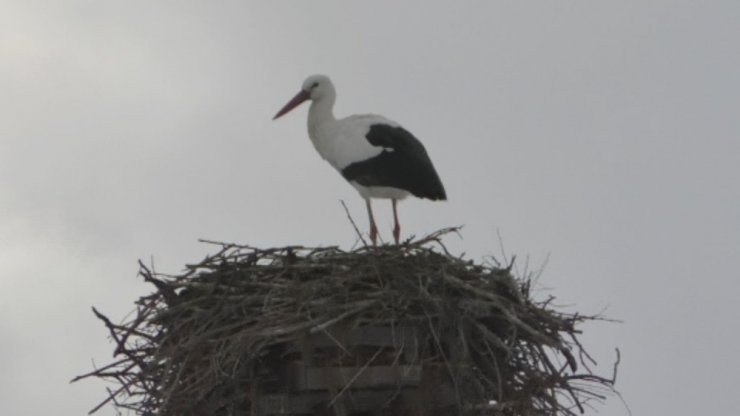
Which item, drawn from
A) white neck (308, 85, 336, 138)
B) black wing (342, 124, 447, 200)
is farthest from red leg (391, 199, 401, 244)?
white neck (308, 85, 336, 138)

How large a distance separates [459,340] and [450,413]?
0.41 metres

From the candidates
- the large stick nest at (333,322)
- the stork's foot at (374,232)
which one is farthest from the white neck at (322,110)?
the large stick nest at (333,322)

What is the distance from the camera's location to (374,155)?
31.6 feet

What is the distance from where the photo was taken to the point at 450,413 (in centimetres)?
705

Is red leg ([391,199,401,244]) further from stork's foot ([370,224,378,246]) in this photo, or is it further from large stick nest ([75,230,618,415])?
large stick nest ([75,230,618,415])

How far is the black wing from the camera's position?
9.41 m

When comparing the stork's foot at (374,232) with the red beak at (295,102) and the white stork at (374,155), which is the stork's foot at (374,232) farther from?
the red beak at (295,102)

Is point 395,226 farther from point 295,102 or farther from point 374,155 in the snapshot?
point 295,102

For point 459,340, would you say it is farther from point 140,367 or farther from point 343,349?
point 140,367

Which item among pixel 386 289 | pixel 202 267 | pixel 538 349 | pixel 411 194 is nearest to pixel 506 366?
pixel 538 349

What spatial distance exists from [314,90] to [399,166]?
1.42m

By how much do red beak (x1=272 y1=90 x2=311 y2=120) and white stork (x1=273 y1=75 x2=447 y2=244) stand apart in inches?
8.2

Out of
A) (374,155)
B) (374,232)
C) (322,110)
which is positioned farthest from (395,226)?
(322,110)

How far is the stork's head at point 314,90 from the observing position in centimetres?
1055
